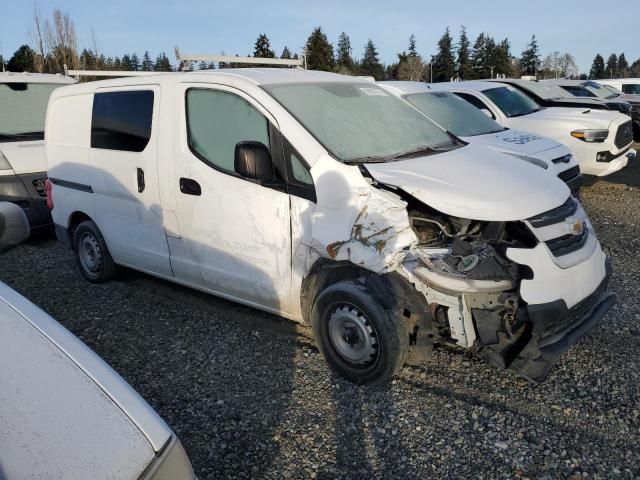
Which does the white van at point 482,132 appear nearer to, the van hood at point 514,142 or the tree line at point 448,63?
the van hood at point 514,142

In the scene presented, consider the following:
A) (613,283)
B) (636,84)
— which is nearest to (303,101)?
(613,283)

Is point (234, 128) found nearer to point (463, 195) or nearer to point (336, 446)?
point (463, 195)

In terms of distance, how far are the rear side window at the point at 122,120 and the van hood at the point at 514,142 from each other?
3997 mm

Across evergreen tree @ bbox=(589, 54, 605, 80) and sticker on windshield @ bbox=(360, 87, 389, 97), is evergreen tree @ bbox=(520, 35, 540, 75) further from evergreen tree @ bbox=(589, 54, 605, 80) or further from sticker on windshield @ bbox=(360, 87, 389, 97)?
sticker on windshield @ bbox=(360, 87, 389, 97)

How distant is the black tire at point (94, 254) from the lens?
202 inches

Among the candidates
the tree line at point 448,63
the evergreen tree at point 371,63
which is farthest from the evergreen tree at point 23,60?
the evergreen tree at point 371,63

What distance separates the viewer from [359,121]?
3836 millimetres

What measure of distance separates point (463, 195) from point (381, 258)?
25.1 inches

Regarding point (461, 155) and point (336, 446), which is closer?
point (336, 446)

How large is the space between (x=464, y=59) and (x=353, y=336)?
6989 centimetres

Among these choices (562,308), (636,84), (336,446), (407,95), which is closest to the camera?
(336,446)

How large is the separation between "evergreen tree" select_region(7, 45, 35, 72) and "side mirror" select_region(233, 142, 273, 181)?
26.7 meters

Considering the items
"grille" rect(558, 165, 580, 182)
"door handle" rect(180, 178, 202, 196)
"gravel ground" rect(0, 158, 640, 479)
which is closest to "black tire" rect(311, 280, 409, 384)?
A: "gravel ground" rect(0, 158, 640, 479)

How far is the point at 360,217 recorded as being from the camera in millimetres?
3186
